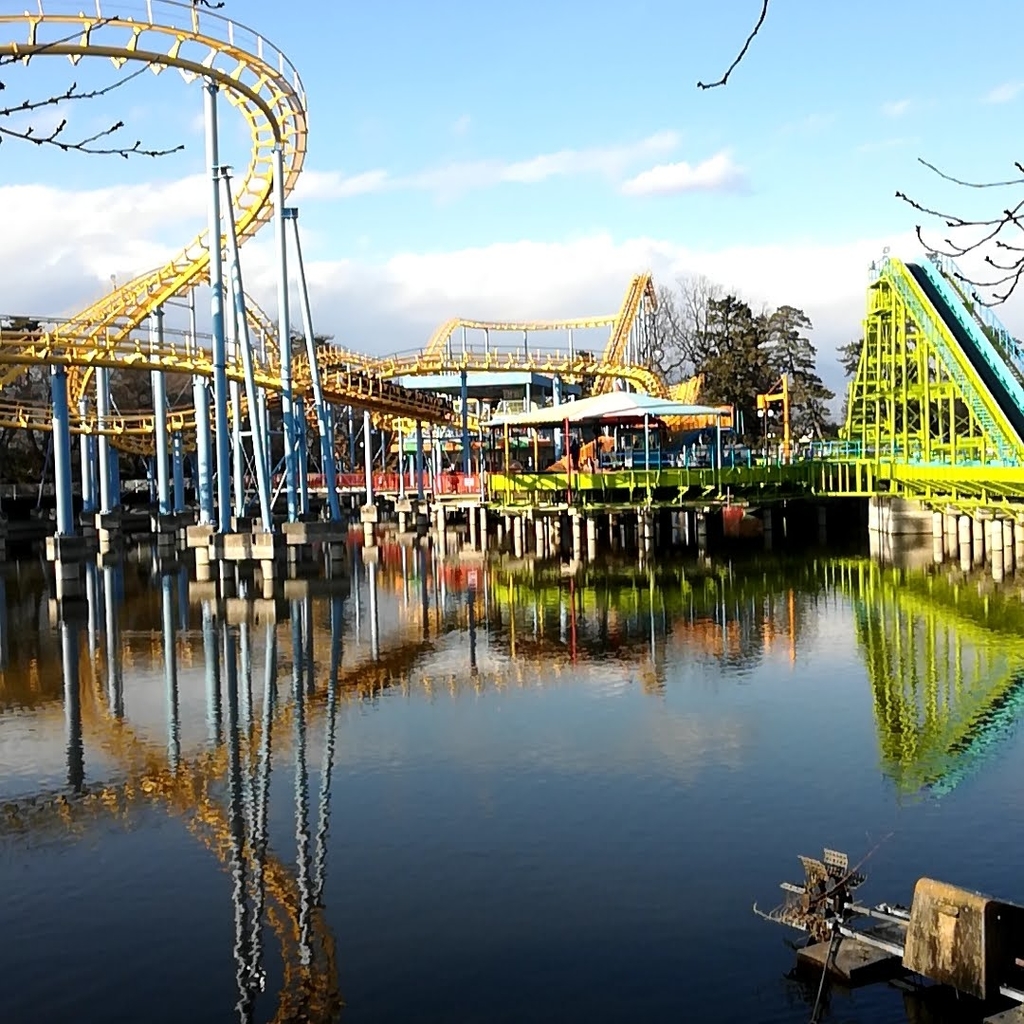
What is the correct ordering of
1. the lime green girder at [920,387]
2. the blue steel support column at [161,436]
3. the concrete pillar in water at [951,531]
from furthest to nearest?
the blue steel support column at [161,436], the concrete pillar in water at [951,531], the lime green girder at [920,387]

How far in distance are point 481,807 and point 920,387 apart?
1305 inches

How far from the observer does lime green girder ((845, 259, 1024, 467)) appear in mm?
34875

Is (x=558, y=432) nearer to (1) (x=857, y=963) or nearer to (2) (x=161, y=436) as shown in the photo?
(2) (x=161, y=436)

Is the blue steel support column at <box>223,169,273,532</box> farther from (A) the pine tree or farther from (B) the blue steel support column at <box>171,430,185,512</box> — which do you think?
(A) the pine tree

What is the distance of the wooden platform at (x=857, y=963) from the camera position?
8.66m

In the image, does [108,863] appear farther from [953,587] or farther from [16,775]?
[953,587]

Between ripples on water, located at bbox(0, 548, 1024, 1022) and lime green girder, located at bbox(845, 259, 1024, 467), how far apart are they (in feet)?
37.3

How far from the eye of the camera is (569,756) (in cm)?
1487

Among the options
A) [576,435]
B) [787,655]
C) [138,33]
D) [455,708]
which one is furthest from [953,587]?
[576,435]

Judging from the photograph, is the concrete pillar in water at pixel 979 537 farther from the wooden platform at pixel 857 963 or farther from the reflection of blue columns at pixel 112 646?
the wooden platform at pixel 857 963

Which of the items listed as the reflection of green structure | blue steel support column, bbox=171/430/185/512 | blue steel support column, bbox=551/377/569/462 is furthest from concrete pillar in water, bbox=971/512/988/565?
blue steel support column, bbox=171/430/185/512

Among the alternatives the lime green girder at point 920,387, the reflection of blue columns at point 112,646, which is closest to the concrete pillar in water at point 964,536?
the lime green girder at point 920,387

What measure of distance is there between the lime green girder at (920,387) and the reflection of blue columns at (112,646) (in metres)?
21.2

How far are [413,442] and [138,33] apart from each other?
40169 millimetres
